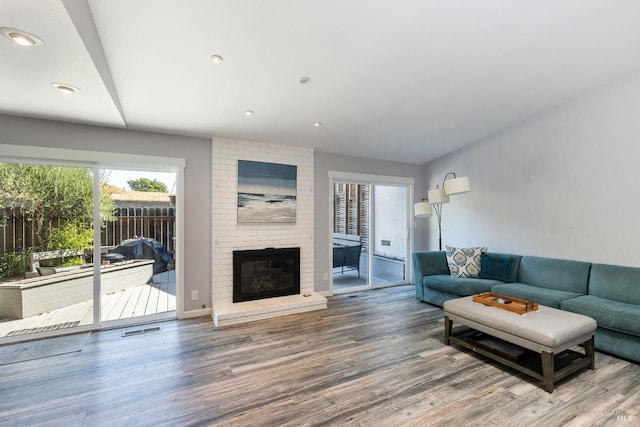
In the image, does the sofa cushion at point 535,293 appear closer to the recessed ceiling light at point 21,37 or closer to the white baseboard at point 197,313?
the white baseboard at point 197,313

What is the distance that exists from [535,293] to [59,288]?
562 centimetres

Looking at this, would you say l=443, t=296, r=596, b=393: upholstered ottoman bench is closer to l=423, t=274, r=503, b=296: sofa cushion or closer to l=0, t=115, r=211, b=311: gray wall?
l=423, t=274, r=503, b=296: sofa cushion

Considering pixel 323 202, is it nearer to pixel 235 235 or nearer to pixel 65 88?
pixel 235 235

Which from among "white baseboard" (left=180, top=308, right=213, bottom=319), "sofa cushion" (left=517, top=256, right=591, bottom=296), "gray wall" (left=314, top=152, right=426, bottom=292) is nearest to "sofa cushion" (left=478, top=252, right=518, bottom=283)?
"sofa cushion" (left=517, top=256, right=591, bottom=296)

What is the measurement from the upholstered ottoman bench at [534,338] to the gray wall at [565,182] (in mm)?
1526

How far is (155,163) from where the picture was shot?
364 cm

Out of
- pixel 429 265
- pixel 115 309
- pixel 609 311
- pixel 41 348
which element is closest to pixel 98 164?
pixel 115 309

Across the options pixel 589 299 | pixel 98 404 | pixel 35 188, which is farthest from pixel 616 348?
pixel 35 188

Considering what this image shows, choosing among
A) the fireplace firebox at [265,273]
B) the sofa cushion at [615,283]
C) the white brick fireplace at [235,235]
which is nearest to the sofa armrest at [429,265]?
the white brick fireplace at [235,235]

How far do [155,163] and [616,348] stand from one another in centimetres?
539

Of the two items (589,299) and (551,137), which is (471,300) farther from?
(551,137)

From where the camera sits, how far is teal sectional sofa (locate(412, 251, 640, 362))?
106 inches

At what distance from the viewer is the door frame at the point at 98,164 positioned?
307cm

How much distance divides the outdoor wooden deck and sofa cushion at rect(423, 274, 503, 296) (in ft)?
12.3
